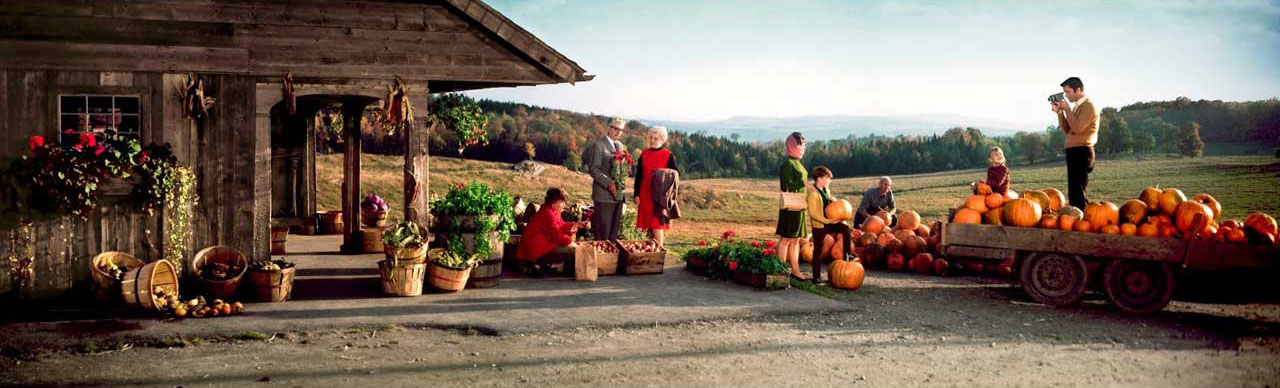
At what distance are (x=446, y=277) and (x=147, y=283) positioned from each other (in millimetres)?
3088

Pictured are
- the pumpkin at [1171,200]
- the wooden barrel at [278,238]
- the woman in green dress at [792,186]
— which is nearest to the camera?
the pumpkin at [1171,200]

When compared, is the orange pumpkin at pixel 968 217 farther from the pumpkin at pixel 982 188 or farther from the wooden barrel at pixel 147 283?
the wooden barrel at pixel 147 283

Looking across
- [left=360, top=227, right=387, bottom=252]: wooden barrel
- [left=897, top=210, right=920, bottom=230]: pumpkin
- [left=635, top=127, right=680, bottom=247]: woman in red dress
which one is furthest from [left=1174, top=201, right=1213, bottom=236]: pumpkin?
[left=360, top=227, right=387, bottom=252]: wooden barrel

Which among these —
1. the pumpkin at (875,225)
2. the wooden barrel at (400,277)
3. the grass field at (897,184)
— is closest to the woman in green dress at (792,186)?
the pumpkin at (875,225)

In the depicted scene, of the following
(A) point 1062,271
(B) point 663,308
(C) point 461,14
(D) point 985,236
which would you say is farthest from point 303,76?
(A) point 1062,271

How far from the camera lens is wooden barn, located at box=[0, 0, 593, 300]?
9.87 m

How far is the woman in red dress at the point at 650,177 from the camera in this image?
13312 mm

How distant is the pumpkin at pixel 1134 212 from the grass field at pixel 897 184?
8303 mm

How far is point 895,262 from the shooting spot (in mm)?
14016

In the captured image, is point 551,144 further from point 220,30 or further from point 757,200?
point 220,30

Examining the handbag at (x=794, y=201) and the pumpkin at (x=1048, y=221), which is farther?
the handbag at (x=794, y=201)

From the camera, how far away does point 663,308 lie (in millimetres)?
10148

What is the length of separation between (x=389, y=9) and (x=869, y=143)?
126 ft

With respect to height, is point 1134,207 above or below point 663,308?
above
